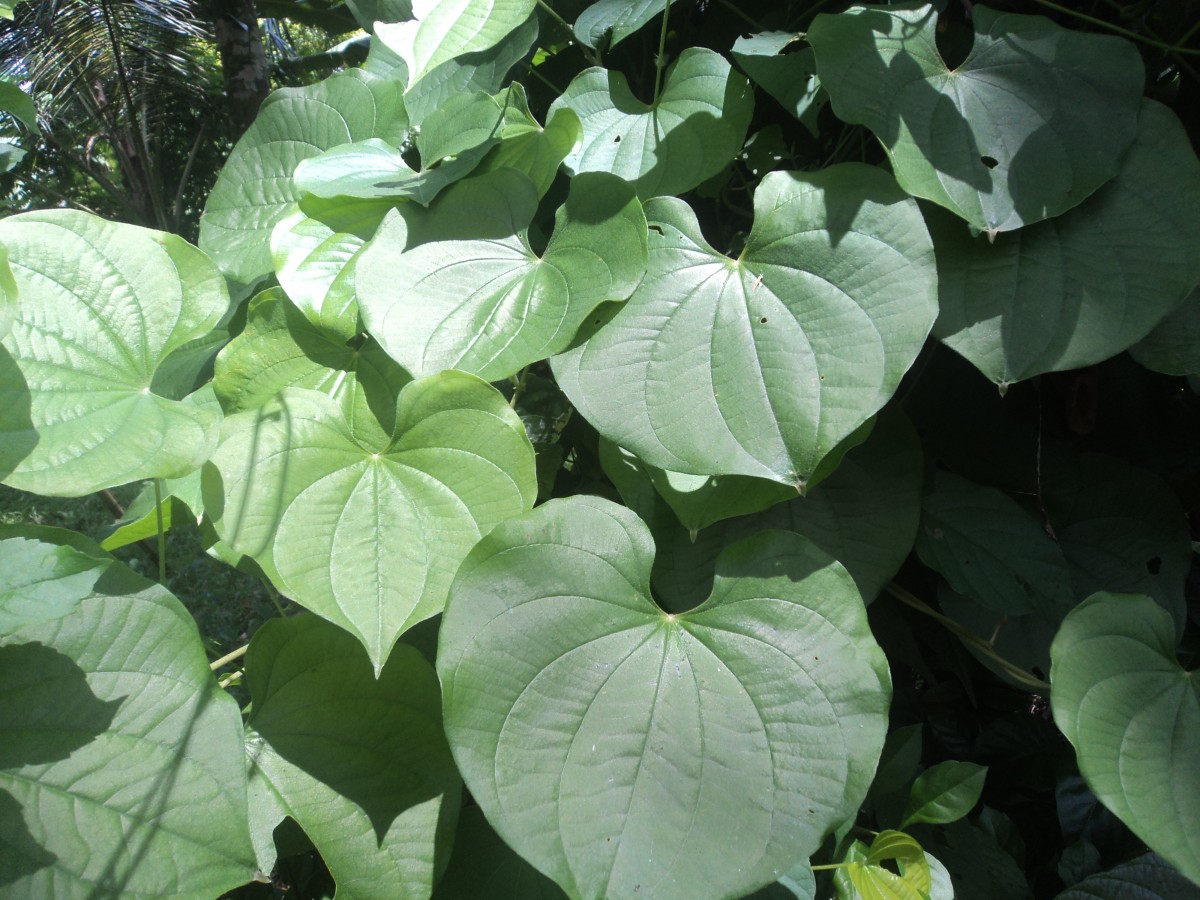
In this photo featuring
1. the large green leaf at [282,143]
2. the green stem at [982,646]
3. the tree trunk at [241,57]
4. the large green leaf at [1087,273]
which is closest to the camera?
the large green leaf at [1087,273]

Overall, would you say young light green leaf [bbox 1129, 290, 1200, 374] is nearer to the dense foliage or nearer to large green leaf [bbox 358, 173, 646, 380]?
the dense foliage

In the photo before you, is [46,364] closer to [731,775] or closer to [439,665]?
[439,665]

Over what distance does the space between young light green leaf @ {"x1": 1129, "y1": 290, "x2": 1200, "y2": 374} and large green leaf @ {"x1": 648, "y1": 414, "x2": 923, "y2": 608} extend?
20 centimetres

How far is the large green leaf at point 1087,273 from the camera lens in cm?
65

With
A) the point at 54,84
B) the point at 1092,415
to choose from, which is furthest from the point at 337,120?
the point at 54,84

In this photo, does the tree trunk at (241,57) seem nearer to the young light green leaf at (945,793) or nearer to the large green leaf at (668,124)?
the large green leaf at (668,124)

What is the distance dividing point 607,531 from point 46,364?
0.48 m

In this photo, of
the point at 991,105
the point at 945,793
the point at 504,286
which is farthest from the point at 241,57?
the point at 945,793

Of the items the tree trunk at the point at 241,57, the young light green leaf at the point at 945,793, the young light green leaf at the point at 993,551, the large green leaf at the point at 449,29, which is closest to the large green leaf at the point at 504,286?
the large green leaf at the point at 449,29

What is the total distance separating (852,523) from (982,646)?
196 millimetres

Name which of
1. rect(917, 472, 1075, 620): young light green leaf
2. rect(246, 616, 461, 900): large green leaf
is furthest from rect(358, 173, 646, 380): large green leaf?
rect(917, 472, 1075, 620): young light green leaf

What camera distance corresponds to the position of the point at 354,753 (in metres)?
0.66

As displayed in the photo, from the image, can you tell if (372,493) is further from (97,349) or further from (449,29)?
(449,29)

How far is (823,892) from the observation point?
816mm
